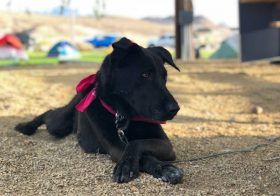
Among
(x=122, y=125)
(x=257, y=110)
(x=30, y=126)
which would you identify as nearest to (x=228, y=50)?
(x=257, y=110)

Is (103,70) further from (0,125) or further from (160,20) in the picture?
(160,20)

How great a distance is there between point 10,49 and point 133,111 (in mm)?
11317

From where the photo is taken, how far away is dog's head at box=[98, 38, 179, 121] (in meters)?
3.84

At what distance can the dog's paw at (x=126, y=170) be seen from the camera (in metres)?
3.64

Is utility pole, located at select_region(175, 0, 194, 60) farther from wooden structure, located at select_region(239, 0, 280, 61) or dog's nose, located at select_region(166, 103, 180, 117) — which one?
dog's nose, located at select_region(166, 103, 180, 117)

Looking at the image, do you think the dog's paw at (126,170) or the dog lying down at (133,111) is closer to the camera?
the dog's paw at (126,170)

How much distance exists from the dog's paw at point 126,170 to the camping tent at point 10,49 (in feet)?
37.1

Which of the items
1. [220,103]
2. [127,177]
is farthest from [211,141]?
[220,103]

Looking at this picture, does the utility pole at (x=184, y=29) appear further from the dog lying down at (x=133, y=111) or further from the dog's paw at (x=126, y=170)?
the dog's paw at (x=126, y=170)

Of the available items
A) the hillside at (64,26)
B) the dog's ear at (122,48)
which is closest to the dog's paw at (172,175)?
the dog's ear at (122,48)

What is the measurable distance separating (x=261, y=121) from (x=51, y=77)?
16.9ft

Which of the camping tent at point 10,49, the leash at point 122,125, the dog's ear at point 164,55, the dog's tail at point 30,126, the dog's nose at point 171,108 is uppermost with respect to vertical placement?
the dog's ear at point 164,55

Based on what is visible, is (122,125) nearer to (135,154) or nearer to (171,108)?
(135,154)

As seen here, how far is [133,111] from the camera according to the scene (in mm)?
4055
